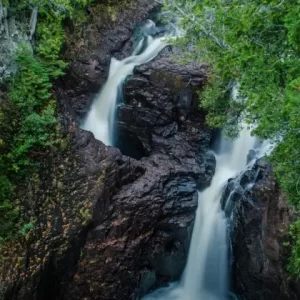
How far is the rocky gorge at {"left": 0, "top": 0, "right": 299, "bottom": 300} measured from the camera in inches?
380

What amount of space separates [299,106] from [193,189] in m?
7.31

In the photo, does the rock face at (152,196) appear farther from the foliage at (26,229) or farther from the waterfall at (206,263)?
the foliage at (26,229)

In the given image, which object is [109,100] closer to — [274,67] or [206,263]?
[206,263]

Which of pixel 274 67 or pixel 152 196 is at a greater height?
pixel 274 67

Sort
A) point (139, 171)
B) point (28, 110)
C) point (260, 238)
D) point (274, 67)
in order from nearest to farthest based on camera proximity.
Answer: point (274, 67) < point (28, 110) < point (260, 238) < point (139, 171)

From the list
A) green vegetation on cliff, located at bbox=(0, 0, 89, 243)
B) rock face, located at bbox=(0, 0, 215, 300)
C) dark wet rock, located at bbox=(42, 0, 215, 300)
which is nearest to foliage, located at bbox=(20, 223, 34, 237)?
green vegetation on cliff, located at bbox=(0, 0, 89, 243)

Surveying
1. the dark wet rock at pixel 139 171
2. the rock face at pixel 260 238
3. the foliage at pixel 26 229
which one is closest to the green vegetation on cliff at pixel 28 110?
the foliage at pixel 26 229

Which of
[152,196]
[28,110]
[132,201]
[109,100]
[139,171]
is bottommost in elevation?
[132,201]

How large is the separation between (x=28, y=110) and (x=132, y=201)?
4.20 m

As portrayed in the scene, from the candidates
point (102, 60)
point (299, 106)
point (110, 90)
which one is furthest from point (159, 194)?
point (299, 106)

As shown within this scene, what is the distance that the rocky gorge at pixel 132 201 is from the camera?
9.66m

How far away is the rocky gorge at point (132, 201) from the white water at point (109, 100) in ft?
0.94

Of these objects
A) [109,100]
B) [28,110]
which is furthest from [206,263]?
[28,110]

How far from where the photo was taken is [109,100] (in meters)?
13.4
